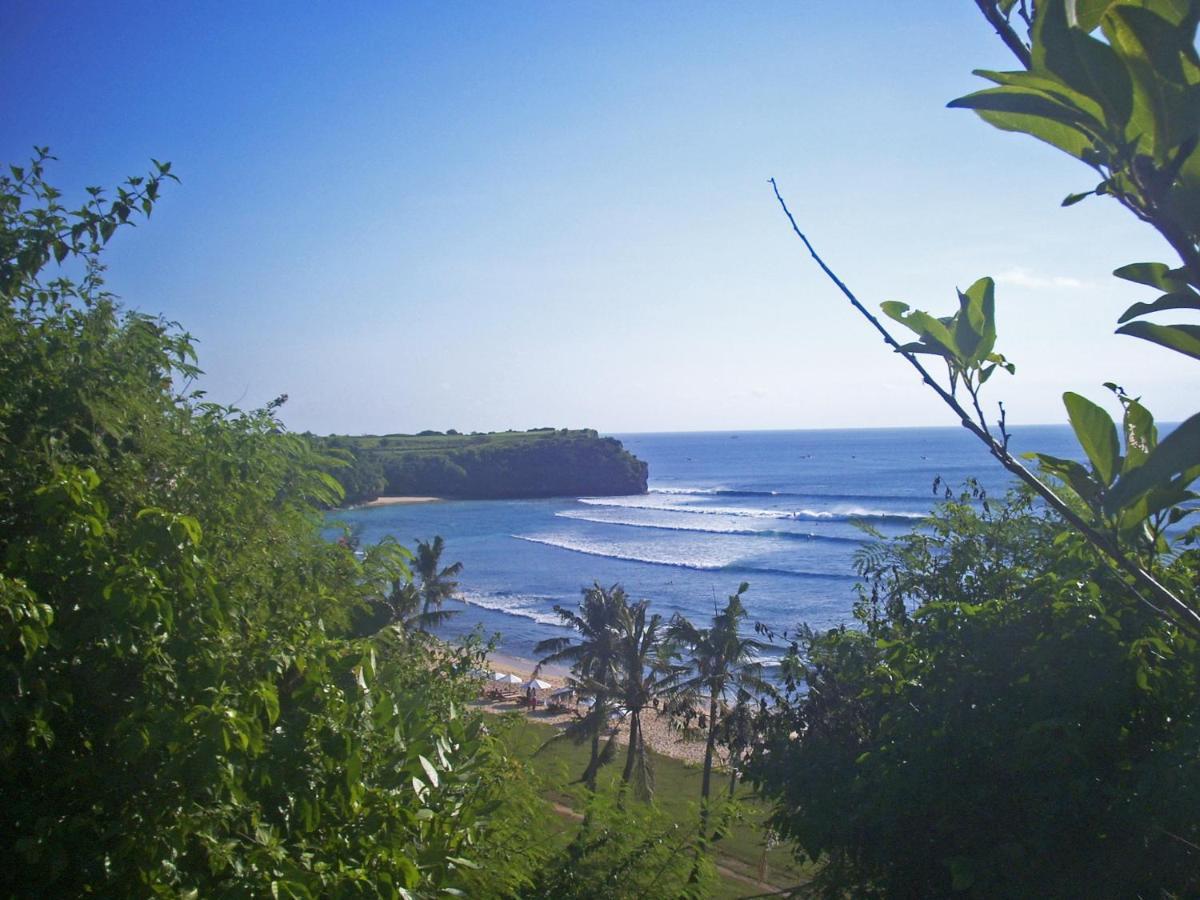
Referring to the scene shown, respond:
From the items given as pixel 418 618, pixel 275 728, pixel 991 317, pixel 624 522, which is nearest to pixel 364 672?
pixel 275 728

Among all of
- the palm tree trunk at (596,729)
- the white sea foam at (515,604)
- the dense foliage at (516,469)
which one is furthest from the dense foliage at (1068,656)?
the dense foliage at (516,469)

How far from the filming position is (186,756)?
2.99 m

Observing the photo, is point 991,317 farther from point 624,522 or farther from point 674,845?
point 624,522

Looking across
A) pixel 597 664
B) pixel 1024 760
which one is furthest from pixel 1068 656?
pixel 597 664

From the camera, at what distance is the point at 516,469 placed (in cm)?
10044

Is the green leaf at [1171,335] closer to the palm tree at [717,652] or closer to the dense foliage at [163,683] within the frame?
the dense foliage at [163,683]

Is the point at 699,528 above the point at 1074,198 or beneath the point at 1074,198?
beneath

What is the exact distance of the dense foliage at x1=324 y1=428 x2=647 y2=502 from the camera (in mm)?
95812

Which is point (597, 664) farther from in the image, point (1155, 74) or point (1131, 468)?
point (1155, 74)

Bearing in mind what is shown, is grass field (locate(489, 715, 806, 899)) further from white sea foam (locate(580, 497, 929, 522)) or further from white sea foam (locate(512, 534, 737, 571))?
white sea foam (locate(580, 497, 929, 522))

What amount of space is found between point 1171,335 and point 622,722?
86.9 ft

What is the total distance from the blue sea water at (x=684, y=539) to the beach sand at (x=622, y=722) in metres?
0.80

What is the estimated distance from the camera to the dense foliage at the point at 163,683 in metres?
3.02

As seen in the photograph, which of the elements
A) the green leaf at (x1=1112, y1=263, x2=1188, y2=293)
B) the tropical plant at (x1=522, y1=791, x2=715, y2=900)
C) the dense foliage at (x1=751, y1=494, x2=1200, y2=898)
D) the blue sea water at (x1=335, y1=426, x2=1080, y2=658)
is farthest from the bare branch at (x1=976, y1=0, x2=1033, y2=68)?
the blue sea water at (x1=335, y1=426, x2=1080, y2=658)
